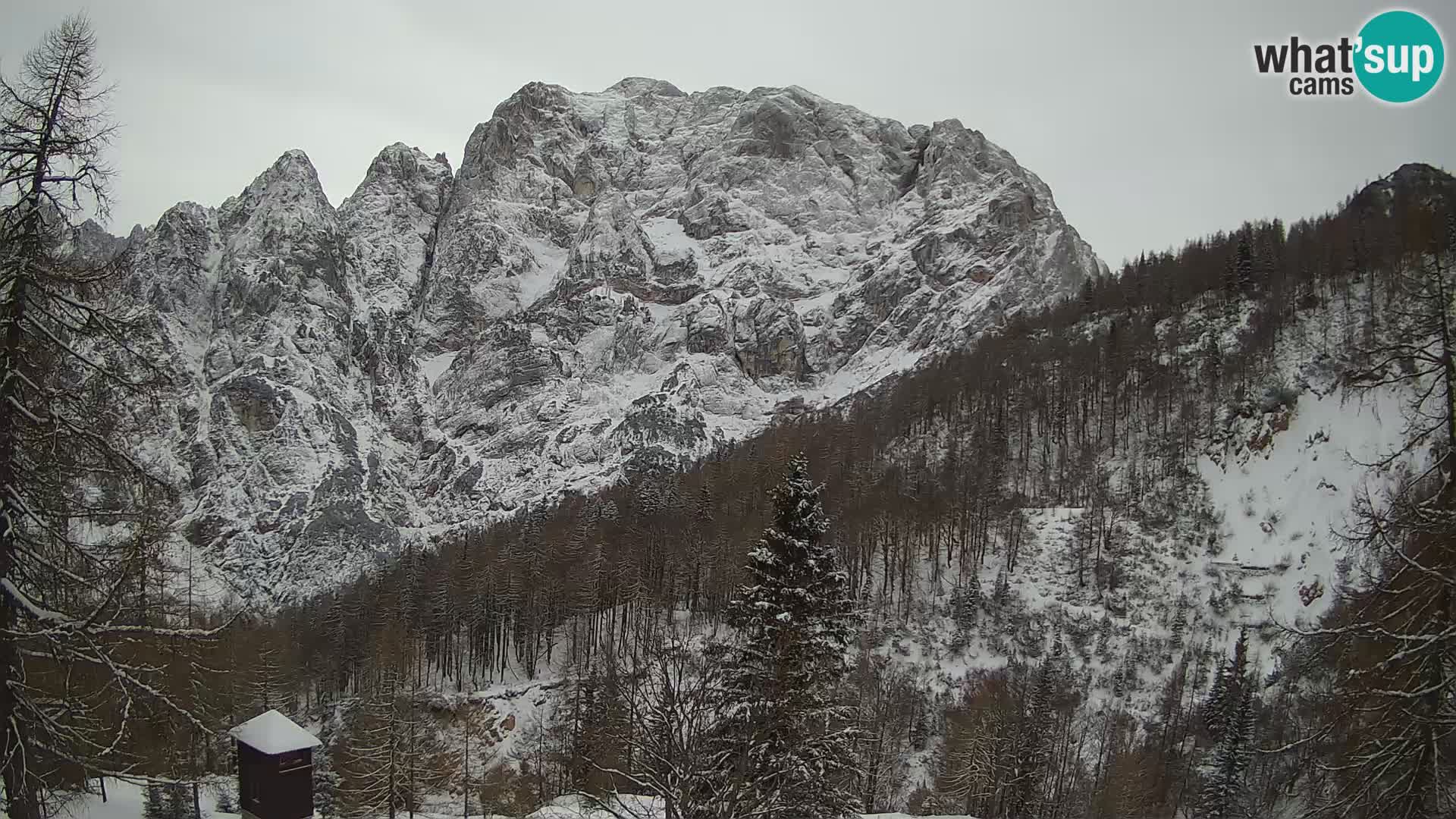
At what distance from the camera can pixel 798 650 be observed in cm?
1742

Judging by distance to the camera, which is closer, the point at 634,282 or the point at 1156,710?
the point at 1156,710

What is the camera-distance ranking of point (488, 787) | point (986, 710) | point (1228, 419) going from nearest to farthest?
point (986, 710), point (488, 787), point (1228, 419)

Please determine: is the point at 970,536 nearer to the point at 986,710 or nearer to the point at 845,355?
the point at 986,710

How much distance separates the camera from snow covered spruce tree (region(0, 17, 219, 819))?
8859mm

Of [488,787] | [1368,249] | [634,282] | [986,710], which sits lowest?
[488,787]

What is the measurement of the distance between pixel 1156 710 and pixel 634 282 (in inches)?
6347

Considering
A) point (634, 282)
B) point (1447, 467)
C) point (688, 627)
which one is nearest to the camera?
point (1447, 467)

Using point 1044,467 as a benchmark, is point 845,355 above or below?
above

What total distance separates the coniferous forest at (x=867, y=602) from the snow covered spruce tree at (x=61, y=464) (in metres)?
0.05

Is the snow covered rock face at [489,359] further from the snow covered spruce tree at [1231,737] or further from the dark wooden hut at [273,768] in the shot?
the dark wooden hut at [273,768]

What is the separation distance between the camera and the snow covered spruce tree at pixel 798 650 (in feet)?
51.1

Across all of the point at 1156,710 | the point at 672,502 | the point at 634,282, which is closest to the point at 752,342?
the point at 634,282

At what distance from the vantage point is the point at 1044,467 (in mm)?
81750

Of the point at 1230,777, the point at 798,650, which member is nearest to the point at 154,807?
the point at 798,650
